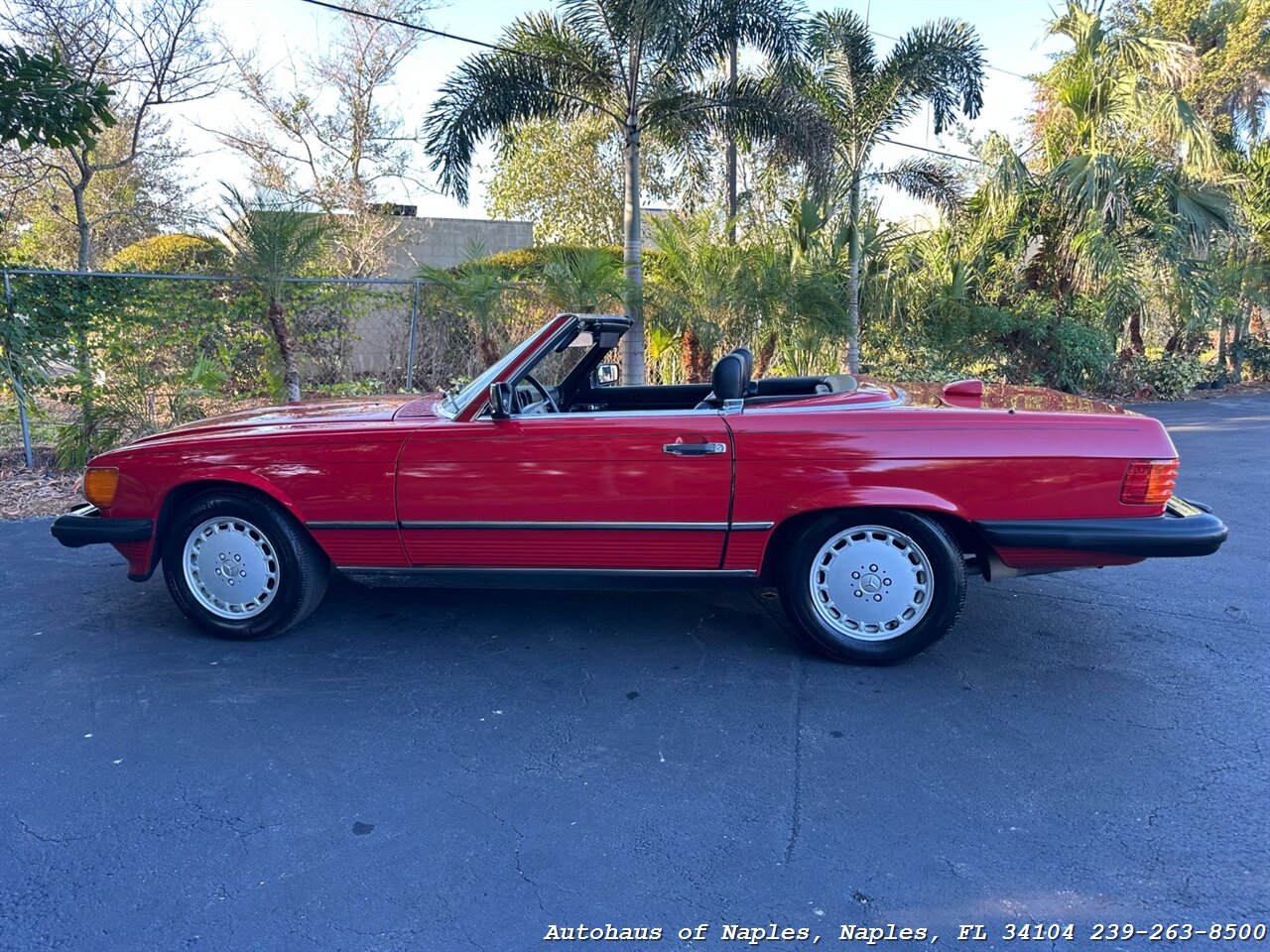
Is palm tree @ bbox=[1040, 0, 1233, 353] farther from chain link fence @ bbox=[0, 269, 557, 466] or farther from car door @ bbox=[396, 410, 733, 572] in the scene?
car door @ bbox=[396, 410, 733, 572]

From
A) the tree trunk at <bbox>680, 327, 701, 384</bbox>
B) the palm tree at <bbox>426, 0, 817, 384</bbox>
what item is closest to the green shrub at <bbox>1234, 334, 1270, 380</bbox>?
the palm tree at <bbox>426, 0, 817, 384</bbox>

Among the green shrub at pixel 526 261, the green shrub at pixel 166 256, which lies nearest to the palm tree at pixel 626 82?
the green shrub at pixel 526 261

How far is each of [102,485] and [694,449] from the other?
9.17 ft

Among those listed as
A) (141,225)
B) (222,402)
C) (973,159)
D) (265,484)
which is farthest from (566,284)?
(141,225)

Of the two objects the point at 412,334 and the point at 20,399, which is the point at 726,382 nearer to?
the point at 412,334

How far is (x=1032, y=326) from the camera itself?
14.1 meters

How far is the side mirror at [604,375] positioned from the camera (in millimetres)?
4898

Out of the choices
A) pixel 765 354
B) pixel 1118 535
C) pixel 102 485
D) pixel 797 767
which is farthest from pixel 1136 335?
pixel 102 485

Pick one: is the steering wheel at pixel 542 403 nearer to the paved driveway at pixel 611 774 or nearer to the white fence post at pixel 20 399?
the paved driveway at pixel 611 774

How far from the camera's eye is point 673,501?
141 inches

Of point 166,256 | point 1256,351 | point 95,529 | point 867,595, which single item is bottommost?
point 867,595

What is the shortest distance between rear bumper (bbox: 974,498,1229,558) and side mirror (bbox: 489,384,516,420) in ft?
6.72

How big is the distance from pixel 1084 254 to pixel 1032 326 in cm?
133

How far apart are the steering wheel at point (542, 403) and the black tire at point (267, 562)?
120 cm
